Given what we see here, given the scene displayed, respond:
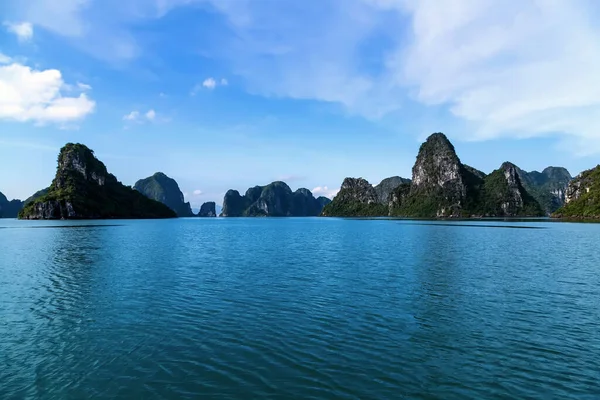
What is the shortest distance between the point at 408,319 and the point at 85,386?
19284mm

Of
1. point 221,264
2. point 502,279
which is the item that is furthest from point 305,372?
point 221,264

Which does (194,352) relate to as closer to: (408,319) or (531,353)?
(408,319)

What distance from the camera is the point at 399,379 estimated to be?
16.0 m

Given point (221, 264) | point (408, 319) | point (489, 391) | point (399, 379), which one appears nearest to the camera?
point (489, 391)

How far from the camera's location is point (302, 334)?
2191cm

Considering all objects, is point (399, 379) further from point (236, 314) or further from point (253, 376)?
point (236, 314)

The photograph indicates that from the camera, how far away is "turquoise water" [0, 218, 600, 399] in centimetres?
1556

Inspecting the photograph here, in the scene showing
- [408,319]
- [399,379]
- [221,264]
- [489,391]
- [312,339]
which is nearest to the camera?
[489,391]

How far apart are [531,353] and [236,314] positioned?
18.5 meters

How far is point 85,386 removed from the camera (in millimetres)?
15633

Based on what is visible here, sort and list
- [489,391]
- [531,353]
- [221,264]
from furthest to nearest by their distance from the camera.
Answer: [221,264] → [531,353] → [489,391]

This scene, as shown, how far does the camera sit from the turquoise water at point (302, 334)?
1556cm

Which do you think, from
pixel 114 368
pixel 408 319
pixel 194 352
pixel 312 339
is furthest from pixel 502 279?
pixel 114 368

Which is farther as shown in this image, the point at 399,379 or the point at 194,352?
the point at 194,352
